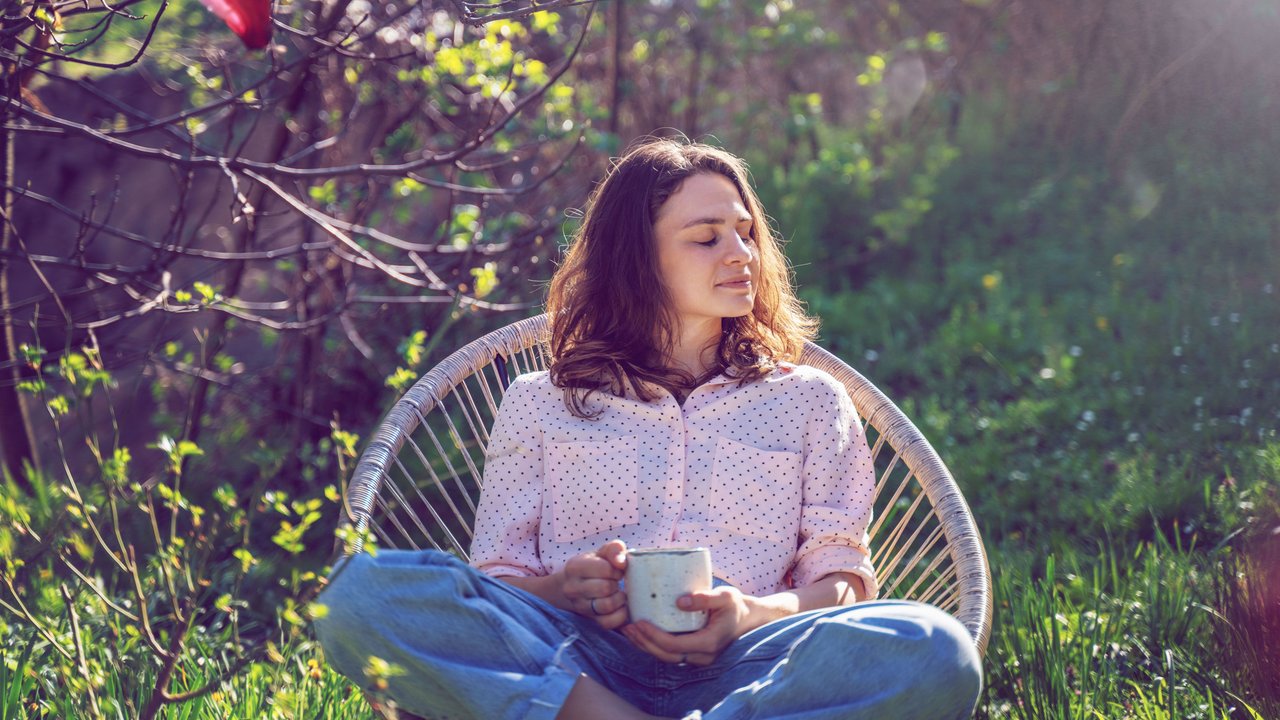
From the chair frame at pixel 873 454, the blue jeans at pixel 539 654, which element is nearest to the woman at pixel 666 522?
the blue jeans at pixel 539 654

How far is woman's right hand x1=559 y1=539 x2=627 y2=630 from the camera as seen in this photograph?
1.52 meters

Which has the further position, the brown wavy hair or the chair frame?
the brown wavy hair

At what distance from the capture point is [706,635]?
1476 mm

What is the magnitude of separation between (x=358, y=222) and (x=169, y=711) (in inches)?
61.8

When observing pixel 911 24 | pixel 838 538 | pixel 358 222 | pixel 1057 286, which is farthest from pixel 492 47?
pixel 911 24

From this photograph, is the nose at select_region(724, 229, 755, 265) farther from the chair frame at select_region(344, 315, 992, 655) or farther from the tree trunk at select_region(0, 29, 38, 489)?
the tree trunk at select_region(0, 29, 38, 489)

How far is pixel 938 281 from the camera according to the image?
13.3ft

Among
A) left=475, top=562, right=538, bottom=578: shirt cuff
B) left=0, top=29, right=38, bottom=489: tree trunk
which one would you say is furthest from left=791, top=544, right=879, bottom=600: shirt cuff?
left=0, top=29, right=38, bottom=489: tree trunk

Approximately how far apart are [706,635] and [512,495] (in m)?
0.48

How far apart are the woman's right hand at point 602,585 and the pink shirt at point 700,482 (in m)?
0.21

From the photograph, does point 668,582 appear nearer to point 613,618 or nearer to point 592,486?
point 613,618

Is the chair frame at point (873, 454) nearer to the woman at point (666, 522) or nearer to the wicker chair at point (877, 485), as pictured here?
the wicker chair at point (877, 485)

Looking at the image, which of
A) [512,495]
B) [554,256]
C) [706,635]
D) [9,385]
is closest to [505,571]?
[512,495]

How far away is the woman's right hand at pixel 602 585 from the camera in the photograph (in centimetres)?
152
